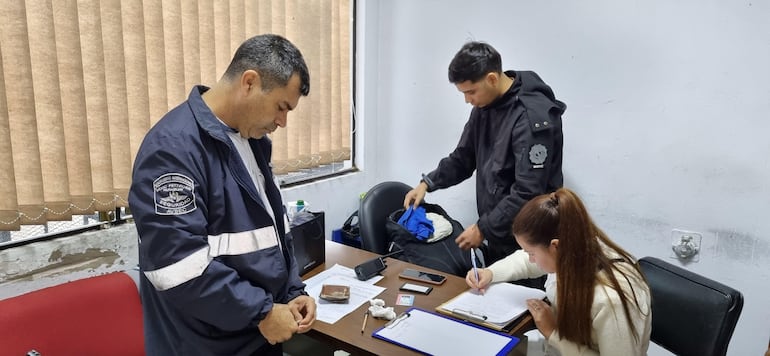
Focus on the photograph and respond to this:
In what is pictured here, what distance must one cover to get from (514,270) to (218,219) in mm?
1079

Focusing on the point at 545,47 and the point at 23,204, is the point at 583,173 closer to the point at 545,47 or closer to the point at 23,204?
the point at 545,47

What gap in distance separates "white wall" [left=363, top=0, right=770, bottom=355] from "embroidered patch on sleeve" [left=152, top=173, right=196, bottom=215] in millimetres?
2022

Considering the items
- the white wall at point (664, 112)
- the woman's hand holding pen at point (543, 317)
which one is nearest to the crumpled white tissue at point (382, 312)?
the woman's hand holding pen at point (543, 317)

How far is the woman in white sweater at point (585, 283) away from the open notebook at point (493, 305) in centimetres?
17

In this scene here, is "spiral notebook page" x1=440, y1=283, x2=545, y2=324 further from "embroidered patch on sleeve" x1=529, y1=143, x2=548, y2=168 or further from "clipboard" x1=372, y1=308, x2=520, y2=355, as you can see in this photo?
"embroidered patch on sleeve" x1=529, y1=143, x2=548, y2=168

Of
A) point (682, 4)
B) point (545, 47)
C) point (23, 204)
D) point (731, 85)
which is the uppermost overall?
point (682, 4)

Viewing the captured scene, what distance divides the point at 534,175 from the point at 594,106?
0.76 m

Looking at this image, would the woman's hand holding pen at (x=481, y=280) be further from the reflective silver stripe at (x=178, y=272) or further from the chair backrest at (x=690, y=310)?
the reflective silver stripe at (x=178, y=272)

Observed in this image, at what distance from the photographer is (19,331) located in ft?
4.54

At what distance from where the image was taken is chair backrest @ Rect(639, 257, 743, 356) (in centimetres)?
129

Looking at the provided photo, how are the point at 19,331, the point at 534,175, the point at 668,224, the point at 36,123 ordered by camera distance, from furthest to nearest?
the point at 668,224, the point at 534,175, the point at 36,123, the point at 19,331

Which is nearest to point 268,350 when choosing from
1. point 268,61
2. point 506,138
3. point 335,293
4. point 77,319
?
point 335,293

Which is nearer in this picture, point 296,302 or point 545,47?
point 296,302

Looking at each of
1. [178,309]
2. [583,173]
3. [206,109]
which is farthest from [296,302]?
[583,173]
